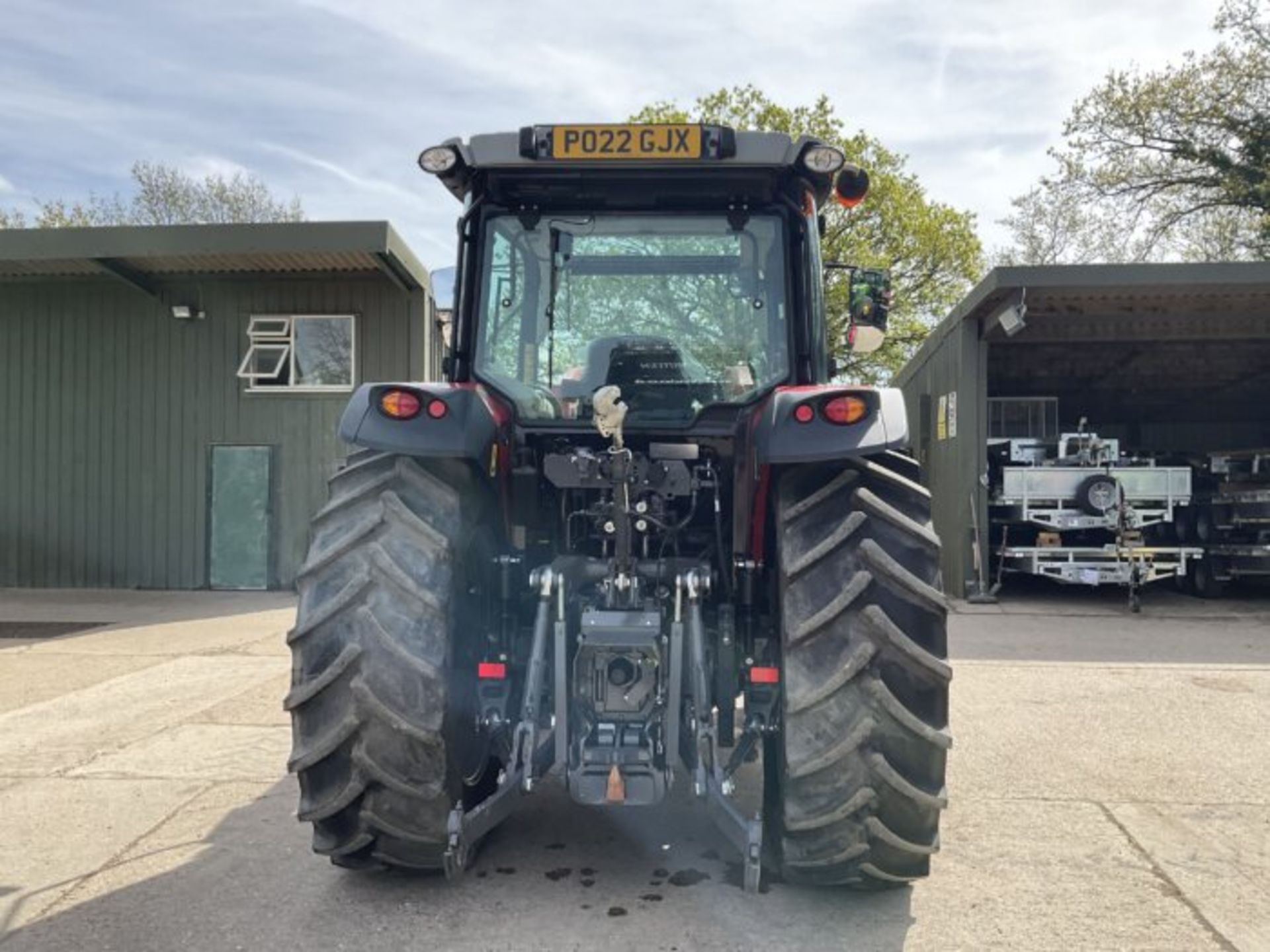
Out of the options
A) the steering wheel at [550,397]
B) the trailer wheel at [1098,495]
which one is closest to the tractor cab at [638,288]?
the steering wheel at [550,397]

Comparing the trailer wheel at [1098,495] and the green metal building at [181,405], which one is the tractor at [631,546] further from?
the trailer wheel at [1098,495]

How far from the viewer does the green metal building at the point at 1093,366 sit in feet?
36.3

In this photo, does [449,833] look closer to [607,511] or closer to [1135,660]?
[607,511]

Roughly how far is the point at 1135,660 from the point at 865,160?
19.3 m

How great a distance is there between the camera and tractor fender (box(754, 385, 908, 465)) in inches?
118

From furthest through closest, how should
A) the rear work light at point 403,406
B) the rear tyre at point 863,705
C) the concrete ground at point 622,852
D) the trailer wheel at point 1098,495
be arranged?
the trailer wheel at point 1098,495
the rear work light at point 403,406
the concrete ground at point 622,852
the rear tyre at point 863,705

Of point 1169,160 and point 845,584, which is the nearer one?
point 845,584

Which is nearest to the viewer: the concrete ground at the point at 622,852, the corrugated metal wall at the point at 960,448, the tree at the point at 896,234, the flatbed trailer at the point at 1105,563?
the concrete ground at the point at 622,852

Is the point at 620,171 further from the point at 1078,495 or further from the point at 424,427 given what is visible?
the point at 1078,495

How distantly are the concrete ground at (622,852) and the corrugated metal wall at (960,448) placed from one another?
17.2 feet

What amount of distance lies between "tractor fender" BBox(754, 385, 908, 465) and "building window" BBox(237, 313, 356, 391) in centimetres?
1010

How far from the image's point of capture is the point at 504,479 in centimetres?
341

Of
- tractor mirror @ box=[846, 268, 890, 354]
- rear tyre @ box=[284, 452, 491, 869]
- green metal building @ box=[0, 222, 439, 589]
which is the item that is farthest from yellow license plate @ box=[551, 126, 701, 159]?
green metal building @ box=[0, 222, 439, 589]

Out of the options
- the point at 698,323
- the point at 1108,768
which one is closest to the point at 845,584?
the point at 698,323
